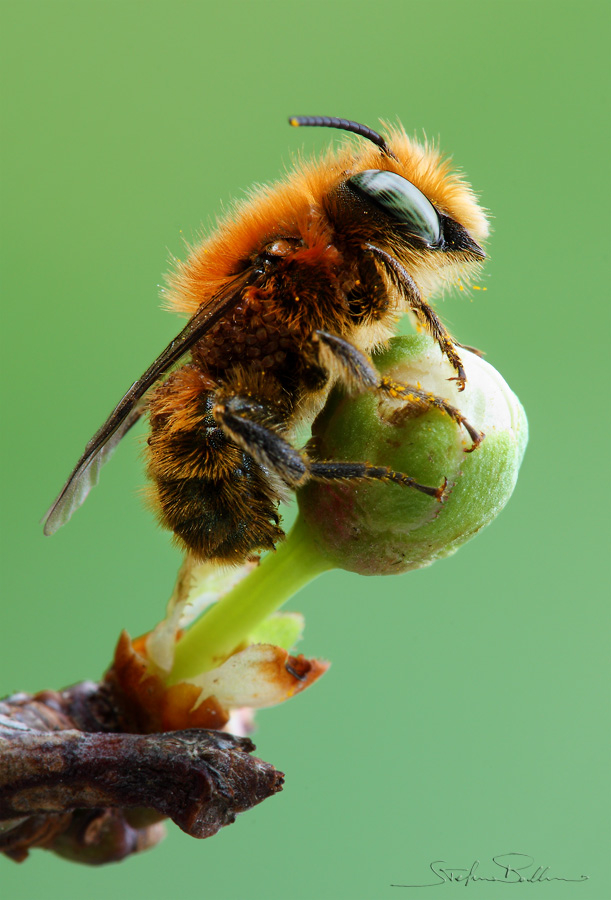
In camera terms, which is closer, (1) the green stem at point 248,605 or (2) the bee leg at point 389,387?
(2) the bee leg at point 389,387

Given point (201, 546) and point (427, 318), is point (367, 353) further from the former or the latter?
point (201, 546)

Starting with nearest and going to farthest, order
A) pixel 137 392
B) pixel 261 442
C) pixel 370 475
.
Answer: pixel 370 475, pixel 261 442, pixel 137 392

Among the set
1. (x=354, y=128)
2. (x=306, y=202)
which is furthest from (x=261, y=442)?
(x=354, y=128)

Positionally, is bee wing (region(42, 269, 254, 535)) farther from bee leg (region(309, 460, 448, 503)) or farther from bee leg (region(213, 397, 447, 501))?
bee leg (region(309, 460, 448, 503))

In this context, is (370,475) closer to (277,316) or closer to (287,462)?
(287,462)

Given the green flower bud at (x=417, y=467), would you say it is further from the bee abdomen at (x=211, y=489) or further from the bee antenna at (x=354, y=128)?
the bee antenna at (x=354, y=128)

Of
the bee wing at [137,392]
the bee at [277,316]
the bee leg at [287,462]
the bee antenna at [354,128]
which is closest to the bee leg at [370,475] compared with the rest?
the bee leg at [287,462]


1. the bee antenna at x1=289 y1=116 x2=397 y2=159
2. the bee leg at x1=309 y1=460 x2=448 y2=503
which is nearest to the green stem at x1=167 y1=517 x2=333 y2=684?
the bee leg at x1=309 y1=460 x2=448 y2=503

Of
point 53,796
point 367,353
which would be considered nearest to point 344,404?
point 367,353

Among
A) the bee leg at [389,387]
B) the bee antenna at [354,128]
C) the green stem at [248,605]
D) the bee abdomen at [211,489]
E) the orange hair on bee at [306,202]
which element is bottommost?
the green stem at [248,605]
